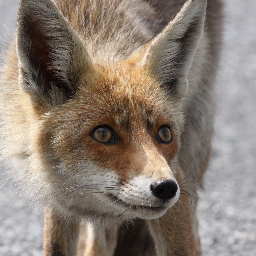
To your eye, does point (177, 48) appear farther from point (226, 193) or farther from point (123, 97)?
point (226, 193)

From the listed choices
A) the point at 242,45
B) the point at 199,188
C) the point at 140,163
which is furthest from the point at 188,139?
the point at 242,45

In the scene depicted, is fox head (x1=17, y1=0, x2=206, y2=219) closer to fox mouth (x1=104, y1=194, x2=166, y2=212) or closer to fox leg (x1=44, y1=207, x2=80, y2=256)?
fox mouth (x1=104, y1=194, x2=166, y2=212)

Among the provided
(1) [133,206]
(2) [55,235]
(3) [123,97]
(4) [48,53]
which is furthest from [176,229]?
(4) [48,53]

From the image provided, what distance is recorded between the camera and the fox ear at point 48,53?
370cm

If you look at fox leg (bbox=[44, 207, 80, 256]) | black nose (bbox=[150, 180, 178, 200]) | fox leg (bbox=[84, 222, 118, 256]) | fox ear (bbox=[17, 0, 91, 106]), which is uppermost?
fox ear (bbox=[17, 0, 91, 106])

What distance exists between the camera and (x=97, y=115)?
12.4ft

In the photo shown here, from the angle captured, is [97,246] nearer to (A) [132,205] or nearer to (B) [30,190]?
(B) [30,190]

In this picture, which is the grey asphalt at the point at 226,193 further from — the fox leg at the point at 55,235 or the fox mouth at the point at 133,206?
the fox mouth at the point at 133,206

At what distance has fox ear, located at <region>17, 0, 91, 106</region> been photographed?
3697 mm

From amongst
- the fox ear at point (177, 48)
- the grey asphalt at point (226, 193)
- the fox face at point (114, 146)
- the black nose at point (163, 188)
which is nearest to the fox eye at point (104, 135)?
→ the fox face at point (114, 146)

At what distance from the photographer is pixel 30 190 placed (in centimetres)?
430

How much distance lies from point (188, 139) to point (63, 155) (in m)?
1.99

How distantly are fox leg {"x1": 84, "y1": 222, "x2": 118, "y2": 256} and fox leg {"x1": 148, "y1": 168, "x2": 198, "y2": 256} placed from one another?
38.2 inches

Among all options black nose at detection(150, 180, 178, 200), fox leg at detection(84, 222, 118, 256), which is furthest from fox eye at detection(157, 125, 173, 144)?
fox leg at detection(84, 222, 118, 256)
